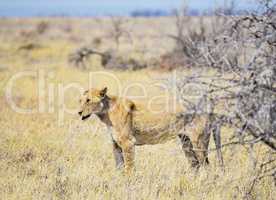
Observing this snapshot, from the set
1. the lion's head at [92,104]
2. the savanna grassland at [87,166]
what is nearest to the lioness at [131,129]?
the lion's head at [92,104]

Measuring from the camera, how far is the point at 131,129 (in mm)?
8789

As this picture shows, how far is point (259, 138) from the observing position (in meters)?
6.39

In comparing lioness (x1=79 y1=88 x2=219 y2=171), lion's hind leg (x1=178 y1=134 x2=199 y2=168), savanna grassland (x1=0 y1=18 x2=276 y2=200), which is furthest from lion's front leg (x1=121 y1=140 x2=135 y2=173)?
lion's hind leg (x1=178 y1=134 x2=199 y2=168)

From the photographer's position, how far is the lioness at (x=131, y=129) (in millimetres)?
8578

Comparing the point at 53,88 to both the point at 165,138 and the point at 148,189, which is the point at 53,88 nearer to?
the point at 165,138

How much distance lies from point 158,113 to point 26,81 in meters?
10.2

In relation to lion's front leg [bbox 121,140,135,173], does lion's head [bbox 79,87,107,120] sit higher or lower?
higher

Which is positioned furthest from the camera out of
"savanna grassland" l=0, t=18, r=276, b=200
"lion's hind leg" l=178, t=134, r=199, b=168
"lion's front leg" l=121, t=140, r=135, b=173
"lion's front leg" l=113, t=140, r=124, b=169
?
"lion's hind leg" l=178, t=134, r=199, b=168

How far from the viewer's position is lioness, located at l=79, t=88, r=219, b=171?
858cm

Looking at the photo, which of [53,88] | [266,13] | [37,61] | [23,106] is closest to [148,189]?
[266,13]

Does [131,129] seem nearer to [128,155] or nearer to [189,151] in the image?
[128,155]

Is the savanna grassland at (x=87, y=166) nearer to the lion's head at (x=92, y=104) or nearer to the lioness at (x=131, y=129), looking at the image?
→ the lioness at (x=131, y=129)

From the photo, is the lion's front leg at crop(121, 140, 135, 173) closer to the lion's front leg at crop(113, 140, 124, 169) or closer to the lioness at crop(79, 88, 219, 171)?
the lioness at crop(79, 88, 219, 171)

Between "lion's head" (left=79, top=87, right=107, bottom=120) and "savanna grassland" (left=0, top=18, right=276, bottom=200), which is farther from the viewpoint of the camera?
"lion's head" (left=79, top=87, right=107, bottom=120)
